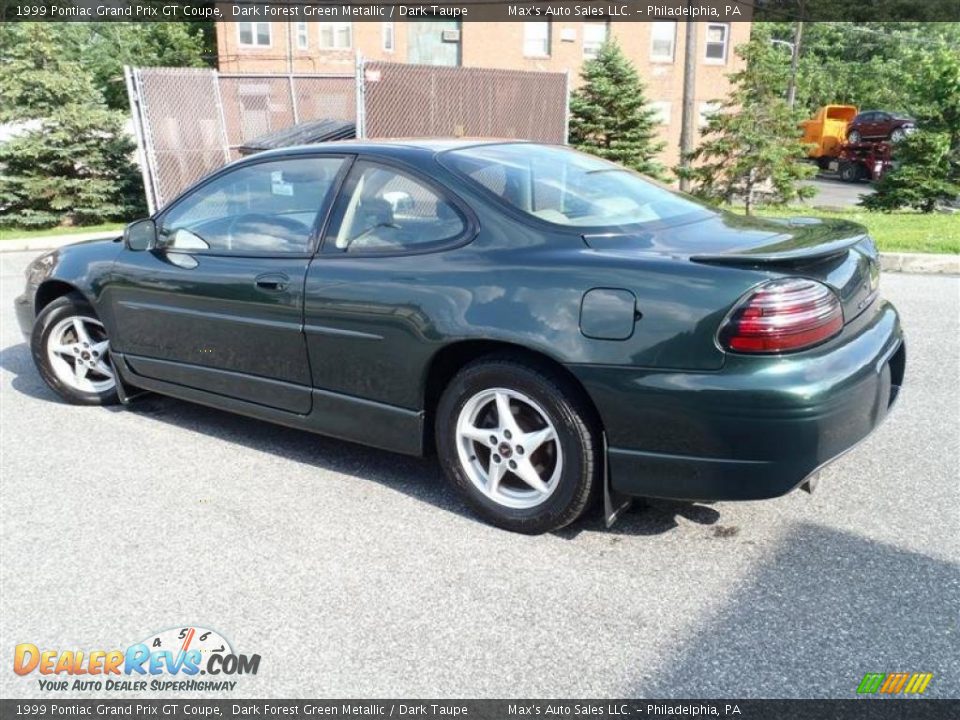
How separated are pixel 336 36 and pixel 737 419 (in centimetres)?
3425

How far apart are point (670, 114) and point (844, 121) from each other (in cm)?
822

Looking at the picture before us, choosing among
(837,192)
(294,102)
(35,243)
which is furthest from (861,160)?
(35,243)

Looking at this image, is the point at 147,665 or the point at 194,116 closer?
the point at 147,665

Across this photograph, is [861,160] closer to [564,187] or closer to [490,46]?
[490,46]

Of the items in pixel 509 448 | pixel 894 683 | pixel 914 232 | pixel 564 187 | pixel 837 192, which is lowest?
pixel 837 192

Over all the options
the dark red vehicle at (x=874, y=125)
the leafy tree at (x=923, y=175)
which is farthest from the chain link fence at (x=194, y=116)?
the dark red vehicle at (x=874, y=125)

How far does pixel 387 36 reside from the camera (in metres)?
33.6

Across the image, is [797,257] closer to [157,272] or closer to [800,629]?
[800,629]

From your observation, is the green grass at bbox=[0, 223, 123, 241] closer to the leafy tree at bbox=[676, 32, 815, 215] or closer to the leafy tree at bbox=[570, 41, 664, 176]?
the leafy tree at bbox=[676, 32, 815, 215]

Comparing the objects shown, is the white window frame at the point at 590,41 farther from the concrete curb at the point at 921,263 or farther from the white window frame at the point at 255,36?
the concrete curb at the point at 921,263

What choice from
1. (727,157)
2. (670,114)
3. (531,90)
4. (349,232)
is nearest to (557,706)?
(349,232)

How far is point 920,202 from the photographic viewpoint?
52.1 ft

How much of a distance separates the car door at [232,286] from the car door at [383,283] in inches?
4.9

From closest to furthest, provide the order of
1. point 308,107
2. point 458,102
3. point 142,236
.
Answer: point 142,236, point 458,102, point 308,107
